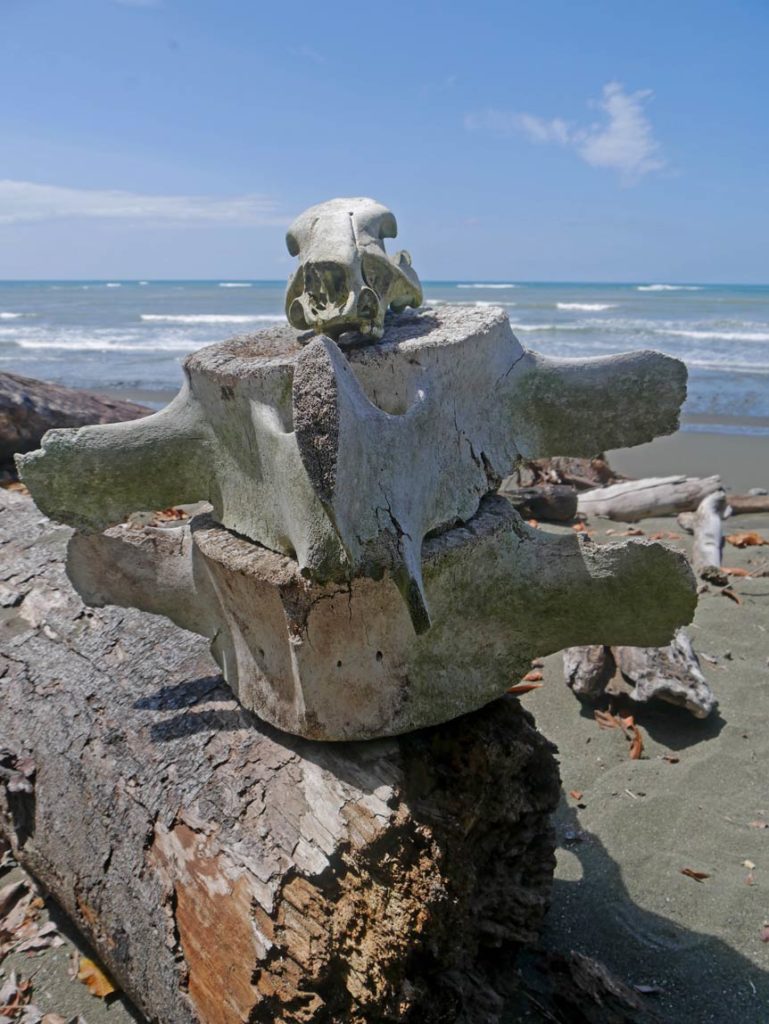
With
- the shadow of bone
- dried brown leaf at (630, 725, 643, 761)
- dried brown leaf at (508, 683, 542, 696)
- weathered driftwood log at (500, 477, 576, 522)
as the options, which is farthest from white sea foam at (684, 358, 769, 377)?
the shadow of bone

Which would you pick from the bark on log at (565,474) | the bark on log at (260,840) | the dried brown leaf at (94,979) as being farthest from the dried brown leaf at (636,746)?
the bark on log at (565,474)

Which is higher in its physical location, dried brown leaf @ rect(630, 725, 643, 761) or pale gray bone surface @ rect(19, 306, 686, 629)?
pale gray bone surface @ rect(19, 306, 686, 629)

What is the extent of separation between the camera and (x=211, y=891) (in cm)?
195

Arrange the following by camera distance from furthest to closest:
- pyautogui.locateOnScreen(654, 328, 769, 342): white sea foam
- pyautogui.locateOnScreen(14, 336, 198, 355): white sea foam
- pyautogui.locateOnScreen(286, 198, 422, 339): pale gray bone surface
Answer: pyautogui.locateOnScreen(14, 336, 198, 355): white sea foam → pyautogui.locateOnScreen(654, 328, 769, 342): white sea foam → pyautogui.locateOnScreen(286, 198, 422, 339): pale gray bone surface

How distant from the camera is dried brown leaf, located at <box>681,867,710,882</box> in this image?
9.62 ft

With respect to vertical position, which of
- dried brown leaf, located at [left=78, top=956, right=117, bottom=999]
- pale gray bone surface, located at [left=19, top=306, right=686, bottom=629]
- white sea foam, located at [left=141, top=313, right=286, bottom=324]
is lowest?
white sea foam, located at [left=141, top=313, right=286, bottom=324]

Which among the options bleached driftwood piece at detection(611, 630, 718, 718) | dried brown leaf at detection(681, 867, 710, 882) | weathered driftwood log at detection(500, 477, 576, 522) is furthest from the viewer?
weathered driftwood log at detection(500, 477, 576, 522)

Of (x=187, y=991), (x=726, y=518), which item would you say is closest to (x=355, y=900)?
(x=187, y=991)

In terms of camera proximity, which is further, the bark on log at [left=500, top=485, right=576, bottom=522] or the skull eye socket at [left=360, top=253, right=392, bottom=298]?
the bark on log at [left=500, top=485, right=576, bottom=522]

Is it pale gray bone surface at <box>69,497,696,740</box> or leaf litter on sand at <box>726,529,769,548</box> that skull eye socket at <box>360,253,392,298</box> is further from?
leaf litter on sand at <box>726,529,769,548</box>

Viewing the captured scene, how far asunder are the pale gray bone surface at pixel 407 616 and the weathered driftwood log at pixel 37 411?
3.94 metres

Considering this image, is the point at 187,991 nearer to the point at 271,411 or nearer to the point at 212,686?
the point at 212,686

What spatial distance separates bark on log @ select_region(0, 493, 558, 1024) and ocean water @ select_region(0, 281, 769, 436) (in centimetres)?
866

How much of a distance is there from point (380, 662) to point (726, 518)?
16.7 feet
